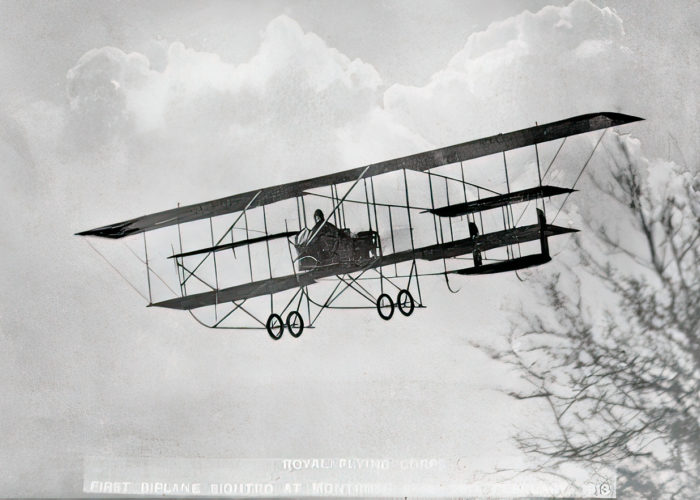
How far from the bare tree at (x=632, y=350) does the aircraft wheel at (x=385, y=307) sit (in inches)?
25.6

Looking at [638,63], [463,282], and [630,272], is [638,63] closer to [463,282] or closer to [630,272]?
[630,272]

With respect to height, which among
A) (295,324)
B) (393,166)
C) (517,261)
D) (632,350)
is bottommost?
(632,350)

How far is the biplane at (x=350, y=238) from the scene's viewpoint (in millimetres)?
3865

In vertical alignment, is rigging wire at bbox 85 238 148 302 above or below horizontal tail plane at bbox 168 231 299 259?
above

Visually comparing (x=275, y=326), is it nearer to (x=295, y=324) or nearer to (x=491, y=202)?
(x=295, y=324)

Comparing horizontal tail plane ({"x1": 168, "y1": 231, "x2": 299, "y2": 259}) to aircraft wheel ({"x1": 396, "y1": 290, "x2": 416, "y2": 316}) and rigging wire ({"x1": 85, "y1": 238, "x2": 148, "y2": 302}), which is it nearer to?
rigging wire ({"x1": 85, "y1": 238, "x2": 148, "y2": 302})

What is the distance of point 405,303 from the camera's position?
14.1 feet

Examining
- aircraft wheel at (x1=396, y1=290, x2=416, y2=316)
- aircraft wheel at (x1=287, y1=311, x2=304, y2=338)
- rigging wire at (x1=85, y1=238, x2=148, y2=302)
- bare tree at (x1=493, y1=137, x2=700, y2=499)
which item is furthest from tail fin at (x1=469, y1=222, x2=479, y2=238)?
rigging wire at (x1=85, y1=238, x2=148, y2=302)

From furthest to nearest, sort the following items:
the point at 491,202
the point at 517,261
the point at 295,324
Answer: the point at 295,324 → the point at 517,261 → the point at 491,202

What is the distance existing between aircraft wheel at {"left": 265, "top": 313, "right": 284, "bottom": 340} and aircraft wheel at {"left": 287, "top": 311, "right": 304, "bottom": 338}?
0.16ft

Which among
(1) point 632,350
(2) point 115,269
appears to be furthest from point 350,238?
(1) point 632,350

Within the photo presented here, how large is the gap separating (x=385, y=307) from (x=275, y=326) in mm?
629

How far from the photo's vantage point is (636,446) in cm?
440

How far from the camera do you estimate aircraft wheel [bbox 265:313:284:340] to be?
4.11 m
